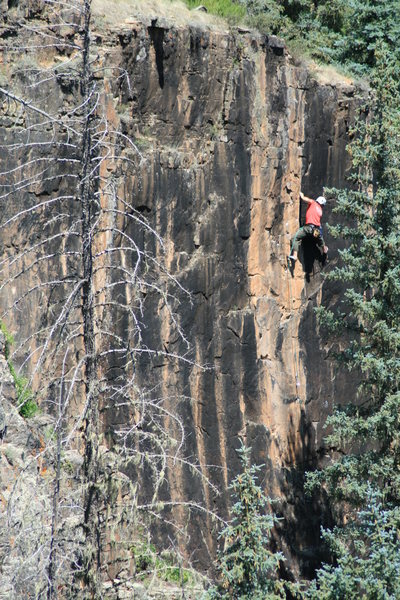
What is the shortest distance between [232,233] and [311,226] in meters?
1.82

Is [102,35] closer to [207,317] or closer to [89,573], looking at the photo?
[207,317]

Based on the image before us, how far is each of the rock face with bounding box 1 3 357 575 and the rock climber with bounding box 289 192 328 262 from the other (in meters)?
0.25

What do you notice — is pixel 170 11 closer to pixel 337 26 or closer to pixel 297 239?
pixel 297 239

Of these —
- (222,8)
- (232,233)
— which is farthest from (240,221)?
(222,8)

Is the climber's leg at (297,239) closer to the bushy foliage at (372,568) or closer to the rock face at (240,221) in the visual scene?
the rock face at (240,221)

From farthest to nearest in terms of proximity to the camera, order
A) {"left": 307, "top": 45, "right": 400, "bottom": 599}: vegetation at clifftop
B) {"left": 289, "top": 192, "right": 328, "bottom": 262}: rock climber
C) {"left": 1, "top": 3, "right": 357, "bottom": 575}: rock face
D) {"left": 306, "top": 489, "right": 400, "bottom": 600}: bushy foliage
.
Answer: {"left": 289, "top": 192, "right": 328, "bottom": 262}: rock climber
{"left": 1, "top": 3, "right": 357, "bottom": 575}: rock face
{"left": 307, "top": 45, "right": 400, "bottom": 599}: vegetation at clifftop
{"left": 306, "top": 489, "right": 400, "bottom": 600}: bushy foliage

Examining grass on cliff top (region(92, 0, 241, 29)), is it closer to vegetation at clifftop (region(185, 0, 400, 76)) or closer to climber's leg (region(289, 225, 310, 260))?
vegetation at clifftop (region(185, 0, 400, 76))

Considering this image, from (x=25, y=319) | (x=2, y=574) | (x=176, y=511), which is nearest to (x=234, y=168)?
(x=25, y=319)

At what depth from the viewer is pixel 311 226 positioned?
1970 cm

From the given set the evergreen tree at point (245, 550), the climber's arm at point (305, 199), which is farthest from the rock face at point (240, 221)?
the evergreen tree at point (245, 550)

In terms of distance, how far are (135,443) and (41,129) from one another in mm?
5896

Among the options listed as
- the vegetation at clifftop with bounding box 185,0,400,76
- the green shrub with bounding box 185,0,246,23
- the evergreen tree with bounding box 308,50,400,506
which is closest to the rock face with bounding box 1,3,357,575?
the green shrub with bounding box 185,0,246,23

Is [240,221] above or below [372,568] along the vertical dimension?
above

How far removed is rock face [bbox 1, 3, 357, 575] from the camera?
1802 cm
